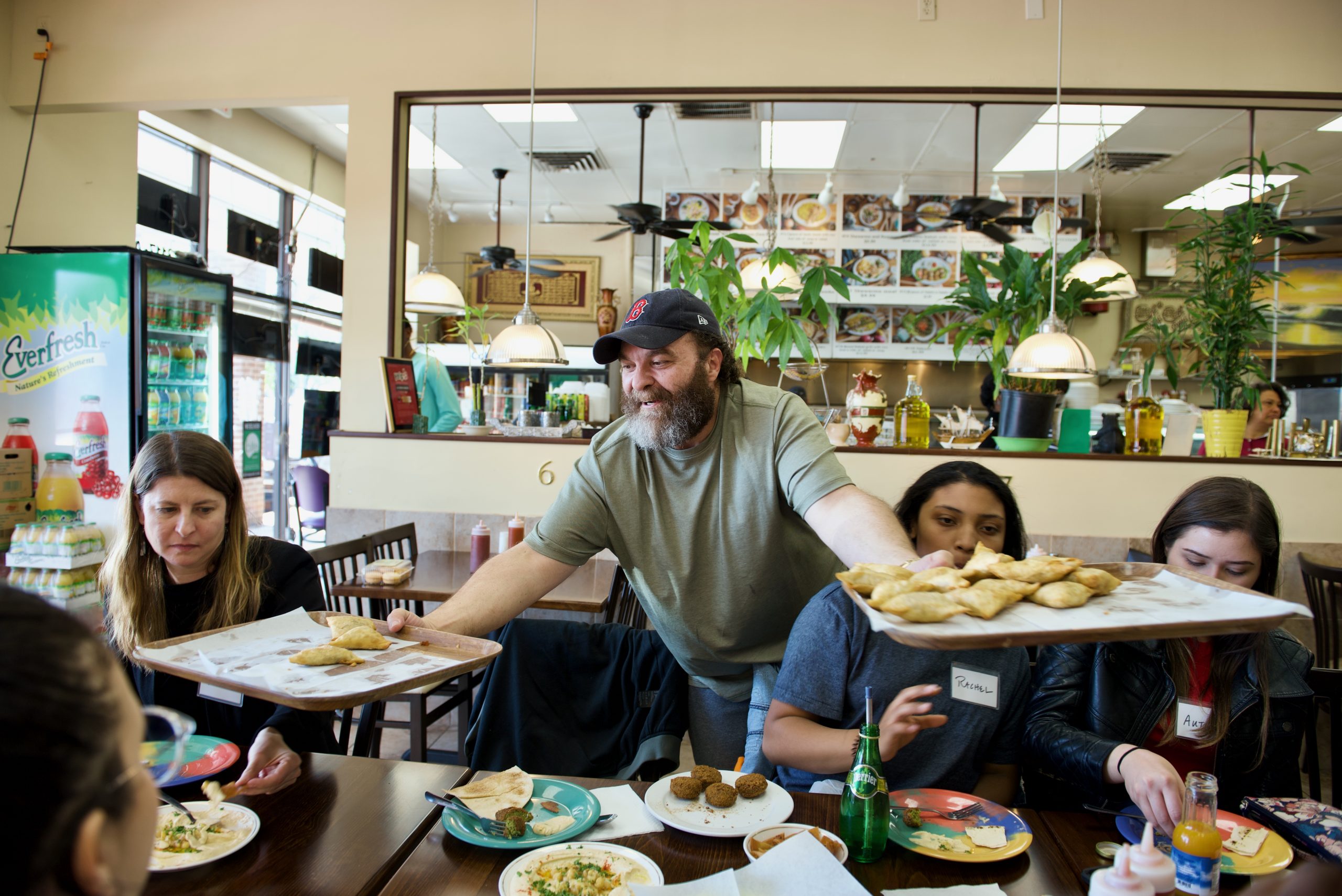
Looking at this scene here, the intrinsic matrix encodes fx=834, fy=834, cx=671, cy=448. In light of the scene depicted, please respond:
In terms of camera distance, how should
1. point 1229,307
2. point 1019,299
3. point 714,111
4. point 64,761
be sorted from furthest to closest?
point 714,111 → point 1019,299 → point 1229,307 → point 64,761

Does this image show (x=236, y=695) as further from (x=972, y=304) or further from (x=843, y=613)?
(x=972, y=304)

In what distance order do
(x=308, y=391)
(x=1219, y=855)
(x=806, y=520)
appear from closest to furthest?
(x=1219, y=855) → (x=806, y=520) → (x=308, y=391)

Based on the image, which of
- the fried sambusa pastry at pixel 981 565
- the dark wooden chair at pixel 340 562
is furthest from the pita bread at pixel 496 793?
the dark wooden chair at pixel 340 562

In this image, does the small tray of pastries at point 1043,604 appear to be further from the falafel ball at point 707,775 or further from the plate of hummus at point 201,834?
the plate of hummus at point 201,834

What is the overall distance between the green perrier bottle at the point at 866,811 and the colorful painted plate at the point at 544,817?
1.35 ft

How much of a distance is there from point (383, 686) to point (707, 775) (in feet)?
1.93

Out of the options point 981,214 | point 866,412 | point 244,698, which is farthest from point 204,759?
point 981,214

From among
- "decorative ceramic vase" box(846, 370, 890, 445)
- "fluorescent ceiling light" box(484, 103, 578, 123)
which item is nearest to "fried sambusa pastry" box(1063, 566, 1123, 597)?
"decorative ceramic vase" box(846, 370, 890, 445)

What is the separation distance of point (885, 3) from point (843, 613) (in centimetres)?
350

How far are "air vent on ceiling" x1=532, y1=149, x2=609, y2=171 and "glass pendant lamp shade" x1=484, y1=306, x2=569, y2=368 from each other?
11.4ft

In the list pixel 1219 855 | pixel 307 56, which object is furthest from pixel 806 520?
pixel 307 56

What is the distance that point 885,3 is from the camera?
4.11 m

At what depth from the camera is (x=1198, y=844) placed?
120 centimetres

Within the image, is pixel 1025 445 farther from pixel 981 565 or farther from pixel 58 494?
pixel 58 494
